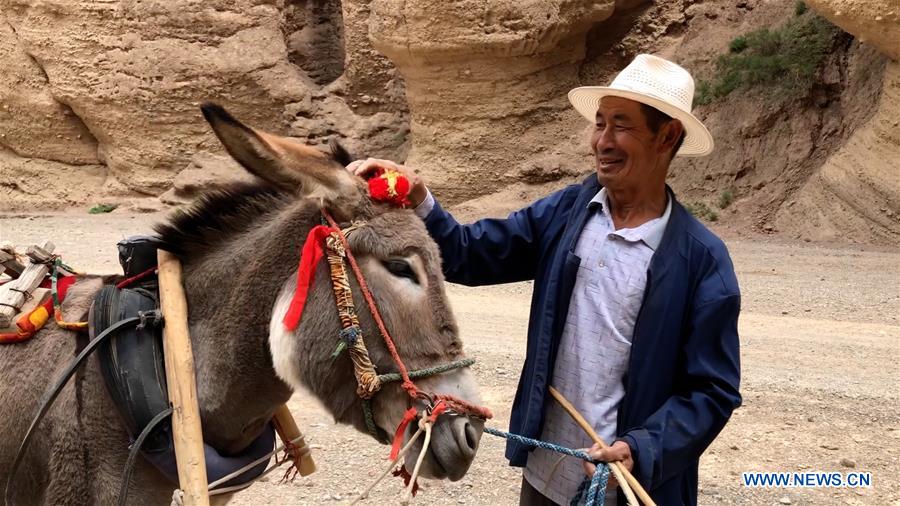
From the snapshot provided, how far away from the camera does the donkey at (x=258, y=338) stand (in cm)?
200

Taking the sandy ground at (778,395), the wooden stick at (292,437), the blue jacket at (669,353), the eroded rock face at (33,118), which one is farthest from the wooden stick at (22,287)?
the eroded rock face at (33,118)

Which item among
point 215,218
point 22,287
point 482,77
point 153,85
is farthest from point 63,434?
point 153,85

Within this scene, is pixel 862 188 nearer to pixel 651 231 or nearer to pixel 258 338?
pixel 651 231

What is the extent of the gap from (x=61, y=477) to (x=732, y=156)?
12265 mm

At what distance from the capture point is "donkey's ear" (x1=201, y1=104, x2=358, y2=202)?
1.96 meters

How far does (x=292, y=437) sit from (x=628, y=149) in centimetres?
145

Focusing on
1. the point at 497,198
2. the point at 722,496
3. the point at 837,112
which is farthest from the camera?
the point at 497,198

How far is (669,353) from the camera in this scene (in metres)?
2.24

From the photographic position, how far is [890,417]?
514cm

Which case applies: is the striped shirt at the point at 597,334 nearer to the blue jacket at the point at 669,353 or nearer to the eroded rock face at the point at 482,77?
the blue jacket at the point at 669,353

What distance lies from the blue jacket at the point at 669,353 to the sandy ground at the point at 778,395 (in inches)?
30.3

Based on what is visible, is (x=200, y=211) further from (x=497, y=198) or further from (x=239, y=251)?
(x=497, y=198)

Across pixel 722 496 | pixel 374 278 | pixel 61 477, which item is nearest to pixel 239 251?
pixel 374 278

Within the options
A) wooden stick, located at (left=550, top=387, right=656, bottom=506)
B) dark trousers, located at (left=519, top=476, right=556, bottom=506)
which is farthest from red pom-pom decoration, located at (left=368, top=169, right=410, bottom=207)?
dark trousers, located at (left=519, top=476, right=556, bottom=506)
